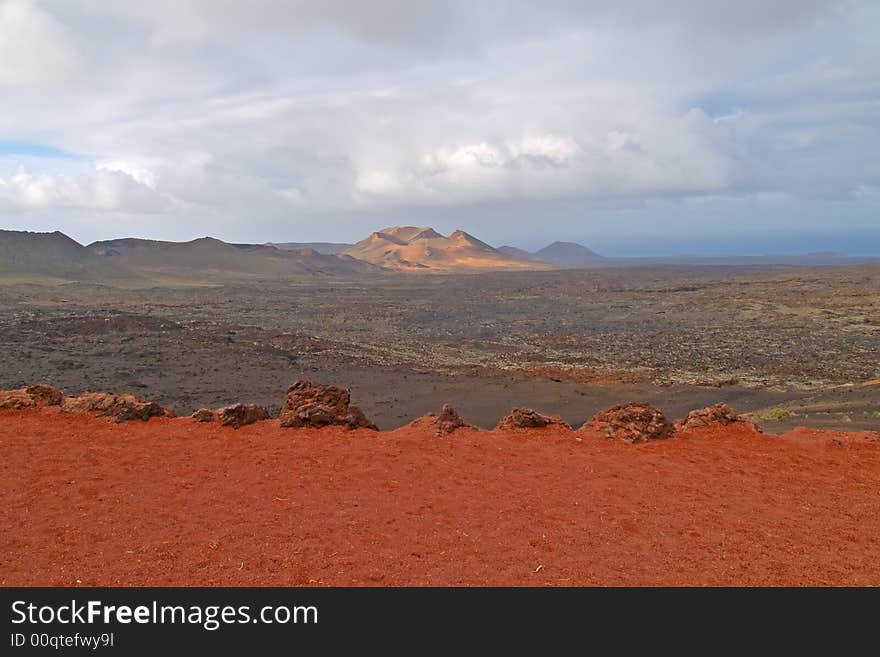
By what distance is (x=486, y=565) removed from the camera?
5.41m

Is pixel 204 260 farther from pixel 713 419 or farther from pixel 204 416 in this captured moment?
pixel 713 419

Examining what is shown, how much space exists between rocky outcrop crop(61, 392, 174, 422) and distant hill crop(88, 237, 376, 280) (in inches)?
3481

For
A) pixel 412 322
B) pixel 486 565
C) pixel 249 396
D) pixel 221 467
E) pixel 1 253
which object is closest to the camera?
pixel 486 565

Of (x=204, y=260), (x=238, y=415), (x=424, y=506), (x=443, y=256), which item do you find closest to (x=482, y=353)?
(x=238, y=415)

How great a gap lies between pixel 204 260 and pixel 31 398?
107932 millimetres

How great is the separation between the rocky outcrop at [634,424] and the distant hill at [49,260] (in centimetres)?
8164

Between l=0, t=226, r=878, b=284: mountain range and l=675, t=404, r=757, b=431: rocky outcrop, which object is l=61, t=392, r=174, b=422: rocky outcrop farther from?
l=0, t=226, r=878, b=284: mountain range

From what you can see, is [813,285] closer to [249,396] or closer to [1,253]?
[249,396]

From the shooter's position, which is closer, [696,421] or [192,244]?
[696,421]

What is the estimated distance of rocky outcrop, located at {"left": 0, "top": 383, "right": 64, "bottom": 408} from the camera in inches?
386

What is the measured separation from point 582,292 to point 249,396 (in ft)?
163
